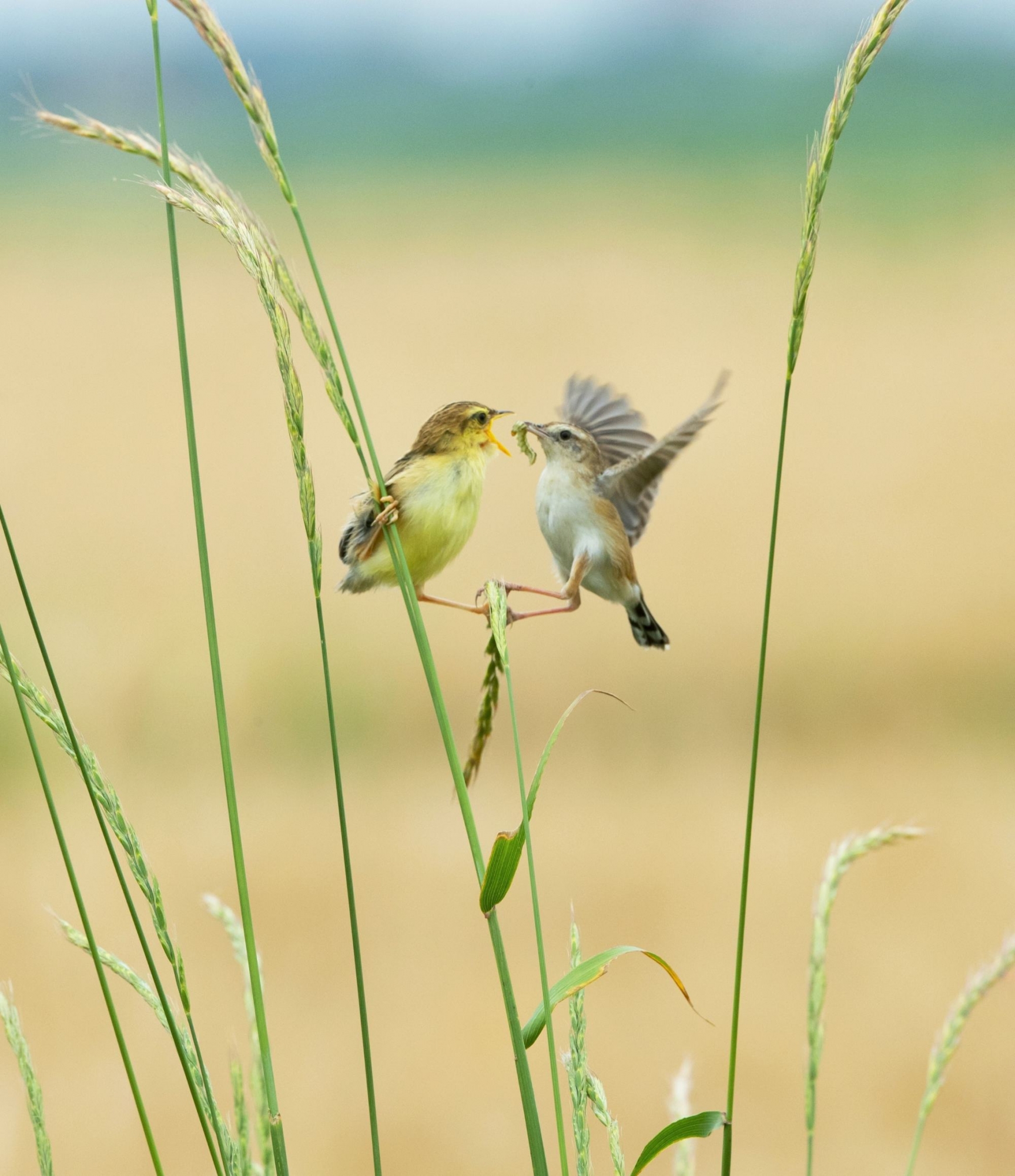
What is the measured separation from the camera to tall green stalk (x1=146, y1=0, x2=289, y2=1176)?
59 cm

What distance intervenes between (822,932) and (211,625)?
0.43 metres

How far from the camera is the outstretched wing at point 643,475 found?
118 cm

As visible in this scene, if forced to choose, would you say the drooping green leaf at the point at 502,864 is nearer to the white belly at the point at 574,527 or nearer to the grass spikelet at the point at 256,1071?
the grass spikelet at the point at 256,1071

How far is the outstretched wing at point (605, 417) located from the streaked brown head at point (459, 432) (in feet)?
1.47

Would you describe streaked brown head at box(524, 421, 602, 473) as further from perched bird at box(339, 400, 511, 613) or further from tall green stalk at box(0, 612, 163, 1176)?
tall green stalk at box(0, 612, 163, 1176)

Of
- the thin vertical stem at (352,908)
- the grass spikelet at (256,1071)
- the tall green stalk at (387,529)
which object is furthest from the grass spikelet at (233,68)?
the grass spikelet at (256,1071)

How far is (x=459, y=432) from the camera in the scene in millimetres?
1203

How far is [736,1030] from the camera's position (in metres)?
0.67

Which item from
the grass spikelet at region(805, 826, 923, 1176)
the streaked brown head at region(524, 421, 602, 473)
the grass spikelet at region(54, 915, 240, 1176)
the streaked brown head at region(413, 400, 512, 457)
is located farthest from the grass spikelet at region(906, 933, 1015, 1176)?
the streaked brown head at region(524, 421, 602, 473)

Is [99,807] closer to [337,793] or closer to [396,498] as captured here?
[337,793]

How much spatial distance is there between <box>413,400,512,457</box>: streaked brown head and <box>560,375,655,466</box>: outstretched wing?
1.47 ft

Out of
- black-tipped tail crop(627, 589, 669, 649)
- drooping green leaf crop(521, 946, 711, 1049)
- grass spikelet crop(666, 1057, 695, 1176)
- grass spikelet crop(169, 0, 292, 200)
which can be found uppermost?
grass spikelet crop(169, 0, 292, 200)

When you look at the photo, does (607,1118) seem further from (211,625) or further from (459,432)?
(459,432)

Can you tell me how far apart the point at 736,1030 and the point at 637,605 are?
3.04ft
